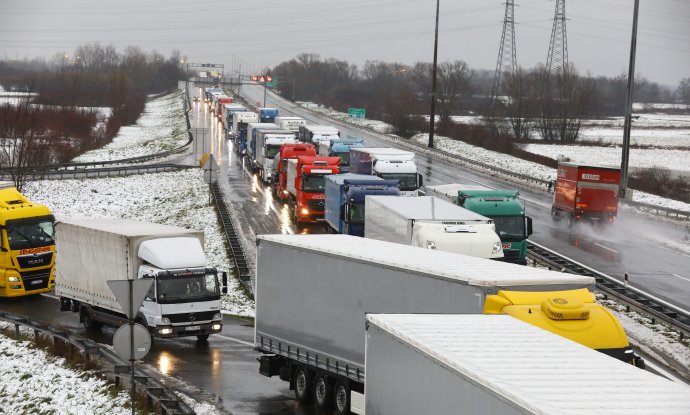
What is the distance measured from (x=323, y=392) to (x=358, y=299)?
212cm

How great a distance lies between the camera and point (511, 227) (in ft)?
104

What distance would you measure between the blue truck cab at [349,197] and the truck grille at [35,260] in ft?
34.5

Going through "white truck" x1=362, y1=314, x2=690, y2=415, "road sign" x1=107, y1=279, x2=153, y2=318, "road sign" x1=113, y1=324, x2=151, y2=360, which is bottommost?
"road sign" x1=113, y1=324, x2=151, y2=360

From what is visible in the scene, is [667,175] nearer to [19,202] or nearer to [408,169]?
[408,169]

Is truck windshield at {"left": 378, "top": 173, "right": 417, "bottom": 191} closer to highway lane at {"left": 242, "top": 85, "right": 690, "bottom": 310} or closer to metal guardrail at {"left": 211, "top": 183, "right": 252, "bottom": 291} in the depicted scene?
highway lane at {"left": 242, "top": 85, "right": 690, "bottom": 310}

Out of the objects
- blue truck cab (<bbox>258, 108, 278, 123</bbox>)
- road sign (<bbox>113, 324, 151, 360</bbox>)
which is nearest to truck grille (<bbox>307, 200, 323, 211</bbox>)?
road sign (<bbox>113, 324, 151, 360</bbox>)

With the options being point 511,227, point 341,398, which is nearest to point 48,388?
point 341,398

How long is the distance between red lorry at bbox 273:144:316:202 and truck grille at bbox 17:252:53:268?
67.3ft

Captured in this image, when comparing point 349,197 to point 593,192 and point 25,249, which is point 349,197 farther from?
point 593,192

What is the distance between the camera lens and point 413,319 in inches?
483

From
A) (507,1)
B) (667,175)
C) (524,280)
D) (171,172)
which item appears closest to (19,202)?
(524,280)

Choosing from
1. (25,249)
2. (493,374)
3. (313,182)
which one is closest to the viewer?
(493,374)

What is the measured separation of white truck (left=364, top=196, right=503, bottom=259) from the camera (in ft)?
77.9

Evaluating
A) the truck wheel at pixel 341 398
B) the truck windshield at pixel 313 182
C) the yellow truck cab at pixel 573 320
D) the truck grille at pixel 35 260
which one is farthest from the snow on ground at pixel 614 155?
the yellow truck cab at pixel 573 320
